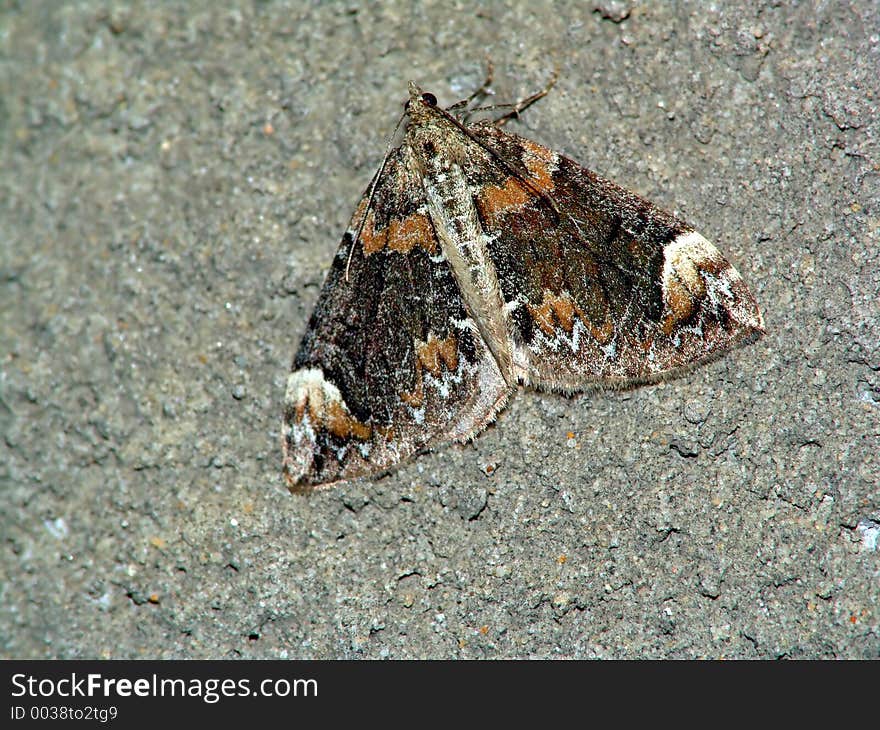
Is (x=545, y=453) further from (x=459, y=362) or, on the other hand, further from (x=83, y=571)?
(x=83, y=571)

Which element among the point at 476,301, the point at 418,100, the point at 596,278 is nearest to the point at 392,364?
the point at 476,301

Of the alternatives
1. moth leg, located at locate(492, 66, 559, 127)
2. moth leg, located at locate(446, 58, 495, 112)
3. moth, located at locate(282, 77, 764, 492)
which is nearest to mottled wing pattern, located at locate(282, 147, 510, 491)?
moth, located at locate(282, 77, 764, 492)

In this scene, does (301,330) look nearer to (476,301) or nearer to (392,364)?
(392,364)

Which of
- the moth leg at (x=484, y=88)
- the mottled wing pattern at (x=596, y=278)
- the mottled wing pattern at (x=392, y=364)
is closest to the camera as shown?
the mottled wing pattern at (x=596, y=278)

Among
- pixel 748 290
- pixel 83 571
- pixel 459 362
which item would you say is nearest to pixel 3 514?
pixel 83 571

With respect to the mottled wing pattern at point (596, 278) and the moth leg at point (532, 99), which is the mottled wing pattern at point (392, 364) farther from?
the moth leg at point (532, 99)

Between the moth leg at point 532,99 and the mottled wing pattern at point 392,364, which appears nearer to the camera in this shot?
the mottled wing pattern at point 392,364

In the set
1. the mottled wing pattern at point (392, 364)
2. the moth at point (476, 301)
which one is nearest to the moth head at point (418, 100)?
the moth at point (476, 301)
